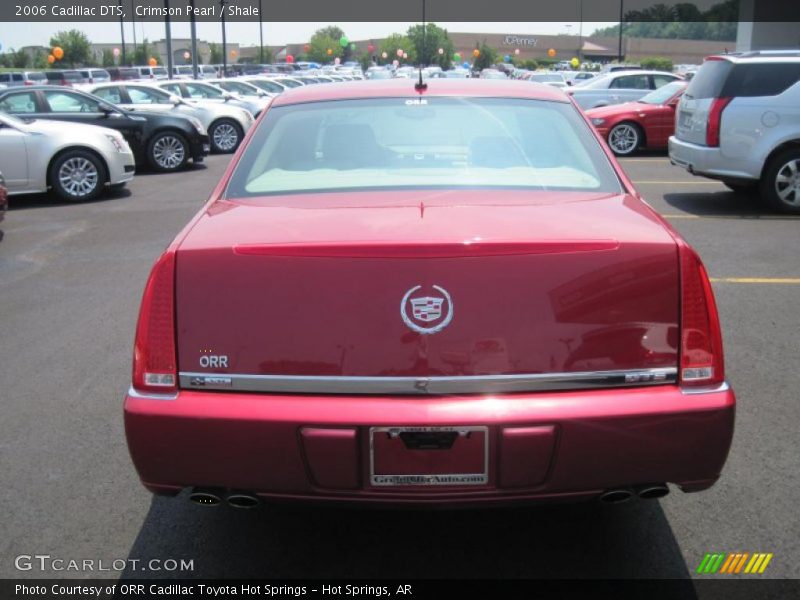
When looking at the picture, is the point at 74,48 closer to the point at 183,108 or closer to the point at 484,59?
the point at 484,59

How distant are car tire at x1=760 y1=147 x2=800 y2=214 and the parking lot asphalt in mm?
4301

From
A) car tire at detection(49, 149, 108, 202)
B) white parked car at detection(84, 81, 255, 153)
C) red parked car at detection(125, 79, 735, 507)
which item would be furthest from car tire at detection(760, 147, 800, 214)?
white parked car at detection(84, 81, 255, 153)

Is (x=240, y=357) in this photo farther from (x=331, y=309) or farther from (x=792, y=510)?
(x=792, y=510)

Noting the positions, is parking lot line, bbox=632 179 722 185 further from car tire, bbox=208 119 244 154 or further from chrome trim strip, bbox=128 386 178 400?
chrome trim strip, bbox=128 386 178 400

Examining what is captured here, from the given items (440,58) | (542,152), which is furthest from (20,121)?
(440,58)

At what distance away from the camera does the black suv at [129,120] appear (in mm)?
13828

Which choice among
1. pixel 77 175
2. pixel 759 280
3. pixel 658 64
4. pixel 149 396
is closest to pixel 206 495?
pixel 149 396

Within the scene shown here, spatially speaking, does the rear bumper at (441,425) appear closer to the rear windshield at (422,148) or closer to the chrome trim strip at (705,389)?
the chrome trim strip at (705,389)

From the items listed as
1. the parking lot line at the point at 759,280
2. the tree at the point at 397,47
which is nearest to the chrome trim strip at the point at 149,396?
the parking lot line at the point at 759,280

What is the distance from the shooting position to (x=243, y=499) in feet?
8.80

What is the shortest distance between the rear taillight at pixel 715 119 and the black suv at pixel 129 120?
29.3 ft

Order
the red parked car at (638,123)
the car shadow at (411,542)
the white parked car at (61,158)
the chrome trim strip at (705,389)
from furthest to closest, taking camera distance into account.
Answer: the red parked car at (638,123) → the white parked car at (61,158) → the car shadow at (411,542) → the chrome trim strip at (705,389)

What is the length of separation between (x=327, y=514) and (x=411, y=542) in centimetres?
39

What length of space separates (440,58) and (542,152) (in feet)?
303
